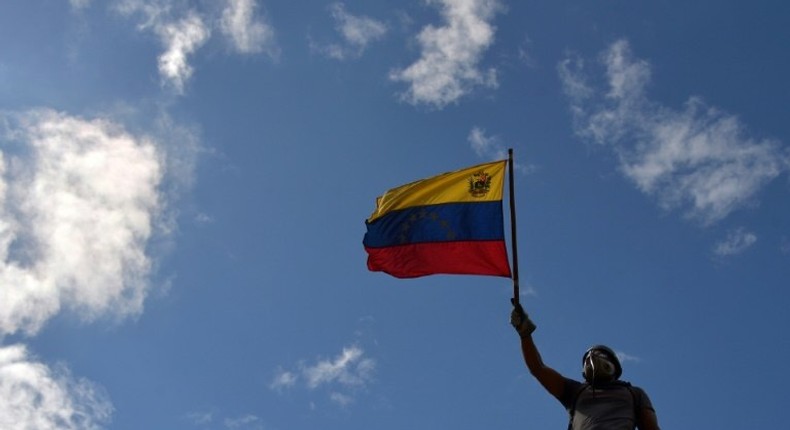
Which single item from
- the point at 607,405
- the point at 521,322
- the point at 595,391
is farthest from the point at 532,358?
the point at 607,405

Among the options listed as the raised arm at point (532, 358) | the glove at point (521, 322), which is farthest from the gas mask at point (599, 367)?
the glove at point (521, 322)

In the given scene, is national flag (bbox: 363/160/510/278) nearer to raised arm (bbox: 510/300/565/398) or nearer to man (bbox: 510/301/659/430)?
raised arm (bbox: 510/300/565/398)

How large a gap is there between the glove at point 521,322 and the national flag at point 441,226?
134 inches

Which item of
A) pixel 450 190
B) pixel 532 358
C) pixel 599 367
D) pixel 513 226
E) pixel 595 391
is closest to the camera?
pixel 595 391

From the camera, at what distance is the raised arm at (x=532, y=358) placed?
27.1ft

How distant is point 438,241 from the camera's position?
1301 cm

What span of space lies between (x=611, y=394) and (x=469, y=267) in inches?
197

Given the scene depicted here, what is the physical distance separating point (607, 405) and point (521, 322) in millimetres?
1565

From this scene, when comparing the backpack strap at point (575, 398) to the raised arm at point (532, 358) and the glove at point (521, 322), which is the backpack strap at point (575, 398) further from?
the glove at point (521, 322)

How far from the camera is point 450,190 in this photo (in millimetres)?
13484

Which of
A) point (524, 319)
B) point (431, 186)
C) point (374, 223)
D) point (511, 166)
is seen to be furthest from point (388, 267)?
point (524, 319)

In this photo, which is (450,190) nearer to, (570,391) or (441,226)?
(441,226)

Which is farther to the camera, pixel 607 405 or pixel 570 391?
pixel 570 391

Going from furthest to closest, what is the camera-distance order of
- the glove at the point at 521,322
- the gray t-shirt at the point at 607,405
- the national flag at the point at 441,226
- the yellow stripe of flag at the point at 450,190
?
the yellow stripe of flag at the point at 450,190 < the national flag at the point at 441,226 < the glove at the point at 521,322 < the gray t-shirt at the point at 607,405
